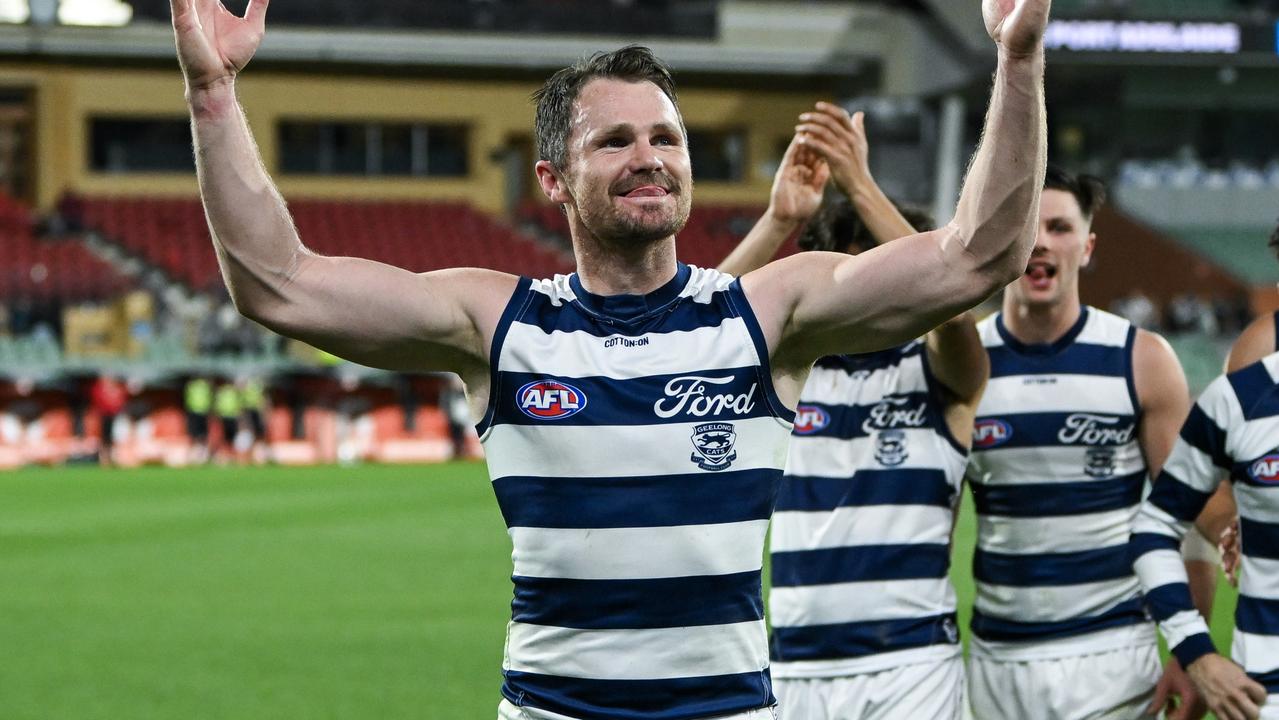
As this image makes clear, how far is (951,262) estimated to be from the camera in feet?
9.30

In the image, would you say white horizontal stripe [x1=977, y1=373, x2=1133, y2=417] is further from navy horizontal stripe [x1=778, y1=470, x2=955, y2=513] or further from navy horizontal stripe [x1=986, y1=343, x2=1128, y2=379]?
navy horizontal stripe [x1=778, y1=470, x2=955, y2=513]

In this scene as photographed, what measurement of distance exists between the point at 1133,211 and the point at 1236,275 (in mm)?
2924

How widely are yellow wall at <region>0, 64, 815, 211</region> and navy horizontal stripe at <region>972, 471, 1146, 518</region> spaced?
2717cm

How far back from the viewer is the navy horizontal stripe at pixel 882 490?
4.28 meters

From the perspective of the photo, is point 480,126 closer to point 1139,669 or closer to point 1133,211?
point 1133,211

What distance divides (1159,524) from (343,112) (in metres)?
30.4

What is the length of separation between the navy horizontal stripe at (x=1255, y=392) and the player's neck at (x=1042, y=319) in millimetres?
777

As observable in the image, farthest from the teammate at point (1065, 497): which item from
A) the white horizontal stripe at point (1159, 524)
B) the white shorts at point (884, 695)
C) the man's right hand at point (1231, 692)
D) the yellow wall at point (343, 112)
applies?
the yellow wall at point (343, 112)

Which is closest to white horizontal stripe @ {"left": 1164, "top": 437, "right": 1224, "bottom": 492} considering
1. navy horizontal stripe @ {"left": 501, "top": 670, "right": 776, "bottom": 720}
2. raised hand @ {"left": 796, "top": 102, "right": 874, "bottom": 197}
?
raised hand @ {"left": 796, "top": 102, "right": 874, "bottom": 197}

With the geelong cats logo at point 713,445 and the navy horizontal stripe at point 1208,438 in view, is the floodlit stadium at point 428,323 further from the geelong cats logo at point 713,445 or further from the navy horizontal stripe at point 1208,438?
the navy horizontal stripe at point 1208,438

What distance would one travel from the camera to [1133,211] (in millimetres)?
33344

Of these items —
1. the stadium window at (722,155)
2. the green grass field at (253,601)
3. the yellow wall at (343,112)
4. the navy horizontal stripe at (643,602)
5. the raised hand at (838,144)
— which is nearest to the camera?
the navy horizontal stripe at (643,602)

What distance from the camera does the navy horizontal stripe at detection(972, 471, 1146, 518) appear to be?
4395mm

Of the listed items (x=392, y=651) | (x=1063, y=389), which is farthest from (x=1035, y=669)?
(x=392, y=651)
